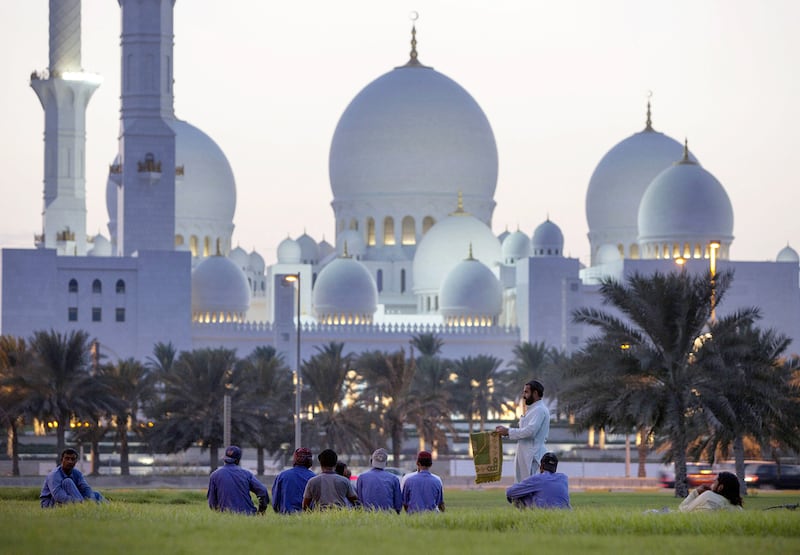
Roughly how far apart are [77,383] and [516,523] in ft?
103

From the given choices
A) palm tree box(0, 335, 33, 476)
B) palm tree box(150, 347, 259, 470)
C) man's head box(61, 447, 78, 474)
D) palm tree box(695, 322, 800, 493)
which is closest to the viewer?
man's head box(61, 447, 78, 474)

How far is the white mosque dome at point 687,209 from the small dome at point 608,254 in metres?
5.24

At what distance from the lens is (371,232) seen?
84125 millimetres

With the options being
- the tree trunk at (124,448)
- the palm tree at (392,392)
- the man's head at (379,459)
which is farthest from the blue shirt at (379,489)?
the palm tree at (392,392)

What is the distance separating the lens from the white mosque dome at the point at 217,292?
73375 mm

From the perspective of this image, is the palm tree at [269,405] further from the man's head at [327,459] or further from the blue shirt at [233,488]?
the man's head at [327,459]

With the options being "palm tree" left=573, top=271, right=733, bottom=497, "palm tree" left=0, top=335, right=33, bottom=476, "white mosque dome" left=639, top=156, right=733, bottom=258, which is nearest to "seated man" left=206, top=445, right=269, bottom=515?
"palm tree" left=573, top=271, right=733, bottom=497

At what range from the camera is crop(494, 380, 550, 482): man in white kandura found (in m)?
13.6

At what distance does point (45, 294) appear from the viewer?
6725 centimetres

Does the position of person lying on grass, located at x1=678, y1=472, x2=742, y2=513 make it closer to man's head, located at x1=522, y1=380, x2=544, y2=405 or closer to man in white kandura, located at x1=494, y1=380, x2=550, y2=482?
man in white kandura, located at x1=494, y1=380, x2=550, y2=482

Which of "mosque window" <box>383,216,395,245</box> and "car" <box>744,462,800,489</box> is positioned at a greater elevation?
"mosque window" <box>383,216,395,245</box>

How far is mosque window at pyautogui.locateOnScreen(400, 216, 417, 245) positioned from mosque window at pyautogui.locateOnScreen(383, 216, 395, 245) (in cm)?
59

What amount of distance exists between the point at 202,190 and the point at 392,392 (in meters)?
36.7

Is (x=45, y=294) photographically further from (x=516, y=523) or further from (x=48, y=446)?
(x=516, y=523)
